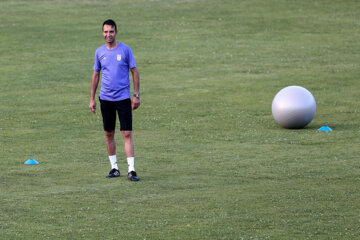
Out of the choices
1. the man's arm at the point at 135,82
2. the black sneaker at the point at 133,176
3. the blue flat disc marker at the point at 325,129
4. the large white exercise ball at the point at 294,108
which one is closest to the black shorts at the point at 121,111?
the man's arm at the point at 135,82

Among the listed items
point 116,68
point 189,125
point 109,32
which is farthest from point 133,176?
point 189,125

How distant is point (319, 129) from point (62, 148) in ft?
20.2

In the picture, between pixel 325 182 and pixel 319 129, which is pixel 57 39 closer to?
pixel 319 129

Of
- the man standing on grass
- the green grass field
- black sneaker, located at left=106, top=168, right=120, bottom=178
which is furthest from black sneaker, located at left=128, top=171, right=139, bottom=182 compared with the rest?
black sneaker, located at left=106, top=168, right=120, bottom=178

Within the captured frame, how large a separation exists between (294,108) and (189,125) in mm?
2816

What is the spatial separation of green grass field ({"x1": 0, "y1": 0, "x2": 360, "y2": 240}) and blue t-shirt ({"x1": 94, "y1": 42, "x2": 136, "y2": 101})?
147cm

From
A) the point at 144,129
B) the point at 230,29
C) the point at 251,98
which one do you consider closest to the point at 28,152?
the point at 144,129

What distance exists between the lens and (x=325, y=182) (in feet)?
40.3

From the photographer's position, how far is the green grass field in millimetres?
10156

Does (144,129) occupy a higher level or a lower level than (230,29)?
lower

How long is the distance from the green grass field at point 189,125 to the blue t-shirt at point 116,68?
58.0 inches

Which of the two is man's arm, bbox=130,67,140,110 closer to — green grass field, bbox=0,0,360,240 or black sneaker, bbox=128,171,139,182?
black sneaker, bbox=128,171,139,182

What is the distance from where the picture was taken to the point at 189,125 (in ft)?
61.9

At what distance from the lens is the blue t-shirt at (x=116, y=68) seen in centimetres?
1245
